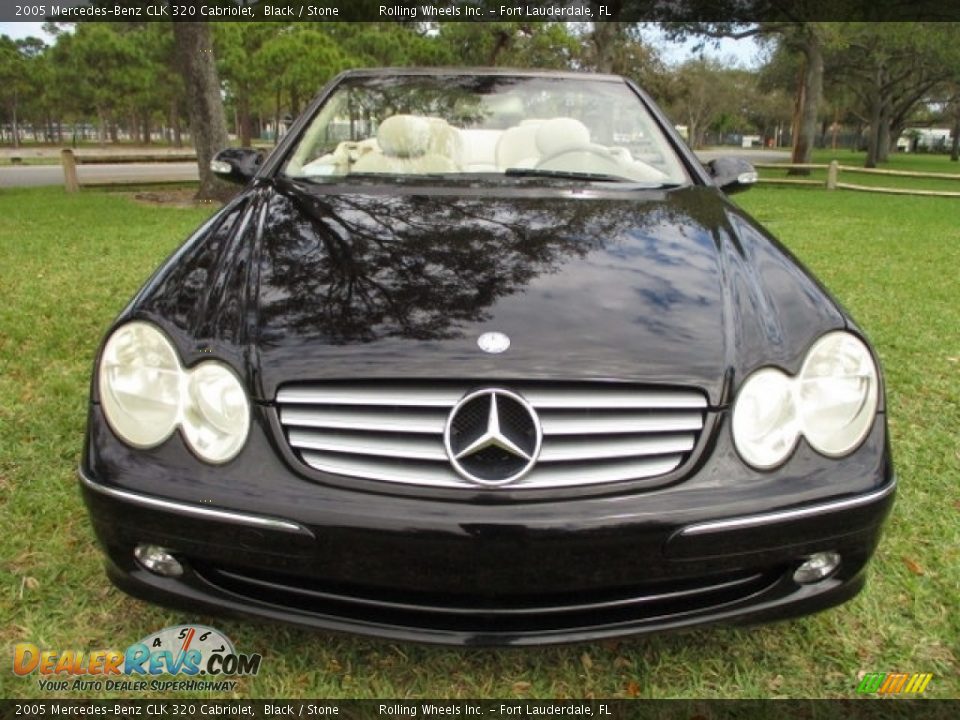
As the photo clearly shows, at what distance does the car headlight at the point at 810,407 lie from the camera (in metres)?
1.54

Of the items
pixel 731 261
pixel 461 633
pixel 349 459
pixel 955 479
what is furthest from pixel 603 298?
pixel 955 479

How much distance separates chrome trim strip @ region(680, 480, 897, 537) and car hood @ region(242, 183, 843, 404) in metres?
0.26

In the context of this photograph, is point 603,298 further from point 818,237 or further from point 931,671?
point 818,237

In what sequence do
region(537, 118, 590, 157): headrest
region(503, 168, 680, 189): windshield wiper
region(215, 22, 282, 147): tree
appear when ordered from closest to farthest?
region(503, 168, 680, 189): windshield wiper < region(537, 118, 590, 157): headrest < region(215, 22, 282, 147): tree

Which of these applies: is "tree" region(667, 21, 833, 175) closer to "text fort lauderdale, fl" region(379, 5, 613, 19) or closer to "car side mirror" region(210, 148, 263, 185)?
"text fort lauderdale, fl" region(379, 5, 613, 19)

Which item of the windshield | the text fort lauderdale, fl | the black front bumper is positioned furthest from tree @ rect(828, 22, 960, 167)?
the black front bumper

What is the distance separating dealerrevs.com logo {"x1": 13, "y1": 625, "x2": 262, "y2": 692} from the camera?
1.73 m

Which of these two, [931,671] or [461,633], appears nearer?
[461,633]

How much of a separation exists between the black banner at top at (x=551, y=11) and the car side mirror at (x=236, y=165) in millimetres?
11043

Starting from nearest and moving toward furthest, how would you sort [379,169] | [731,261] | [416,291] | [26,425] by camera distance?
[416,291]
[731,261]
[379,169]
[26,425]

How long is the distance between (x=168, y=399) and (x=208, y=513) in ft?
0.91

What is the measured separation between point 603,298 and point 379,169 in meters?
1.26

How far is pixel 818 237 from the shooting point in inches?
346

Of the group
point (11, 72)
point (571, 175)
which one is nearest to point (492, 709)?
point (571, 175)
